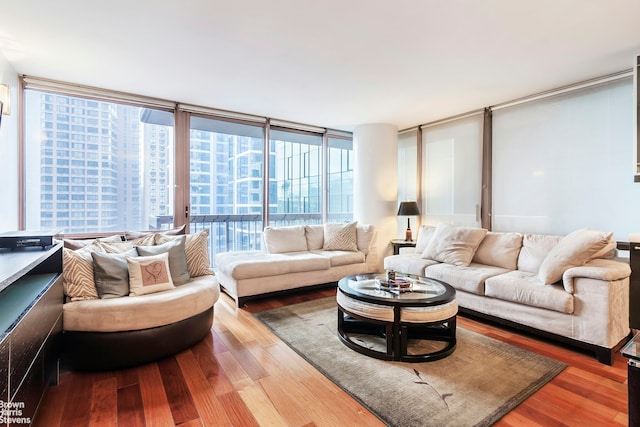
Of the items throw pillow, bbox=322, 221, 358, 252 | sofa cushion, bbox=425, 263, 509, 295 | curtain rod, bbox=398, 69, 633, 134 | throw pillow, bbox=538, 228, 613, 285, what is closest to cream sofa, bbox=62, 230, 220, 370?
throw pillow, bbox=322, 221, 358, 252

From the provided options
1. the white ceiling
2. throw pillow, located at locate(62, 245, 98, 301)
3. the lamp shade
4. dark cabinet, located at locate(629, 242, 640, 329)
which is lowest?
dark cabinet, located at locate(629, 242, 640, 329)

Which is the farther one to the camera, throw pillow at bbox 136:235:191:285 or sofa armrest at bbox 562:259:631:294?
throw pillow at bbox 136:235:191:285

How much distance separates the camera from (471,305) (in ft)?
10.1

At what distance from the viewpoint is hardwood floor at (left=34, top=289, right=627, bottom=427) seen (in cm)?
163

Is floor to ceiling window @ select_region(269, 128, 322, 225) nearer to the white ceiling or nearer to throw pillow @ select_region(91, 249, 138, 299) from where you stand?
the white ceiling

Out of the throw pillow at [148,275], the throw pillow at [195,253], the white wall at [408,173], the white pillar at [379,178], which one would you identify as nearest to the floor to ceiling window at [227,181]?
the throw pillow at [195,253]

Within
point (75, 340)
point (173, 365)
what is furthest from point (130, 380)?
point (75, 340)

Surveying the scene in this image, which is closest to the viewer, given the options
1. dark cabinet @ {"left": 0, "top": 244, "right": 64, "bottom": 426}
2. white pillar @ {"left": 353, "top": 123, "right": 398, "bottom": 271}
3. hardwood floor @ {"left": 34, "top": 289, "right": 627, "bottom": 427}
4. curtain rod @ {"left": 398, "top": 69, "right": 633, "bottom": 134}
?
dark cabinet @ {"left": 0, "top": 244, "right": 64, "bottom": 426}

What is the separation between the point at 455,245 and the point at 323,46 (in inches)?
102

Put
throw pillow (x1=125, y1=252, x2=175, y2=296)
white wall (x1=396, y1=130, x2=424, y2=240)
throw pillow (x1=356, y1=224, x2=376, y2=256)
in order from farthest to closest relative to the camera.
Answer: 1. white wall (x1=396, y1=130, x2=424, y2=240)
2. throw pillow (x1=356, y1=224, x2=376, y2=256)
3. throw pillow (x1=125, y1=252, x2=175, y2=296)

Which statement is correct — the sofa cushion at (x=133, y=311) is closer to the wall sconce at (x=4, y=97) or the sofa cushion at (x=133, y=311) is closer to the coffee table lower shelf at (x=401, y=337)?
the coffee table lower shelf at (x=401, y=337)

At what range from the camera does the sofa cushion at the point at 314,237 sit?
465 centimetres

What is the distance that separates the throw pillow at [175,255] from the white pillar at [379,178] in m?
3.15

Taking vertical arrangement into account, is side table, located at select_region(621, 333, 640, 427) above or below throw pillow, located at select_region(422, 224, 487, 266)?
below
